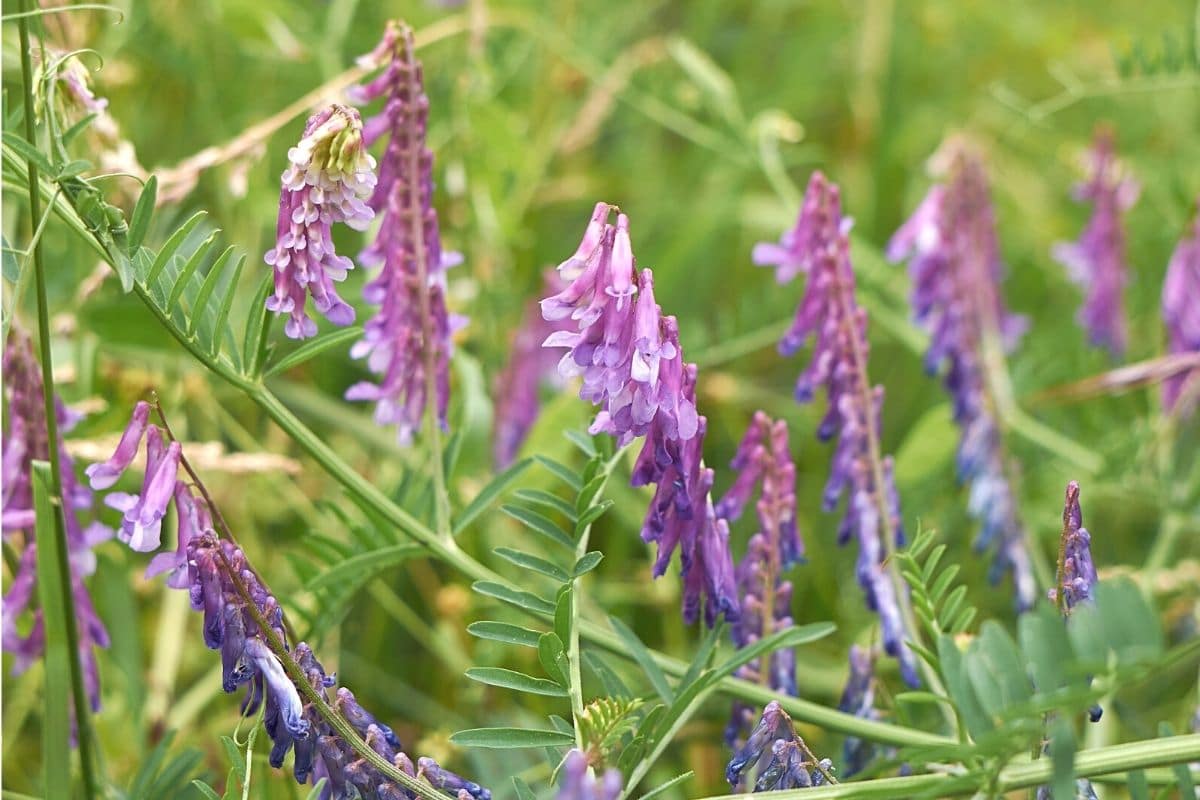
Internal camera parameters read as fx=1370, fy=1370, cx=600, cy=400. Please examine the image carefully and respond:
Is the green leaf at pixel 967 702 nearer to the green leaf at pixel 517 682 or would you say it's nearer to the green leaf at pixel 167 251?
the green leaf at pixel 517 682

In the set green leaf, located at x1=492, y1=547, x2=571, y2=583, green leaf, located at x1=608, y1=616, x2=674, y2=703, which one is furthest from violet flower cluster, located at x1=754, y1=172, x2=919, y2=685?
green leaf, located at x1=492, y1=547, x2=571, y2=583

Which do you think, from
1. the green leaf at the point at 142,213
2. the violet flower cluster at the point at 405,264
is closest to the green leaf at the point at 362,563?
the violet flower cluster at the point at 405,264

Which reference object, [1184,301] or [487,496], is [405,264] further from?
[1184,301]

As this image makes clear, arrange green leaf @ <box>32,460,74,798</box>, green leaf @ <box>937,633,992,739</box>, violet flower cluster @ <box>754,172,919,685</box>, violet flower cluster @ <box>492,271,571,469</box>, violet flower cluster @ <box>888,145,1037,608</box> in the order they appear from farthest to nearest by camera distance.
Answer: violet flower cluster @ <box>492,271,571,469</box> → violet flower cluster @ <box>888,145,1037,608</box> → violet flower cluster @ <box>754,172,919,685</box> → green leaf @ <box>32,460,74,798</box> → green leaf @ <box>937,633,992,739</box>

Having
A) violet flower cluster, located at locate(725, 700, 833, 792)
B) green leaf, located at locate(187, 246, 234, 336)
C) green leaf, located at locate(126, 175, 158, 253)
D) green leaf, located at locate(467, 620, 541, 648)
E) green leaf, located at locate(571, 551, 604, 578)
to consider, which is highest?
green leaf, located at locate(126, 175, 158, 253)

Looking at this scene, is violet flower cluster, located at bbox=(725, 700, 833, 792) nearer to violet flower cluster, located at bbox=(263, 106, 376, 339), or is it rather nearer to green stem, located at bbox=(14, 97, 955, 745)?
green stem, located at bbox=(14, 97, 955, 745)

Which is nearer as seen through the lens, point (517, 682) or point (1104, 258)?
point (517, 682)

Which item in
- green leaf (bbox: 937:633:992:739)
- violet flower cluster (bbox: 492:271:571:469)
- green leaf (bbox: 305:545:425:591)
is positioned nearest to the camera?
green leaf (bbox: 937:633:992:739)

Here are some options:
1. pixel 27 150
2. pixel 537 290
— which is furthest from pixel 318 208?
pixel 537 290
